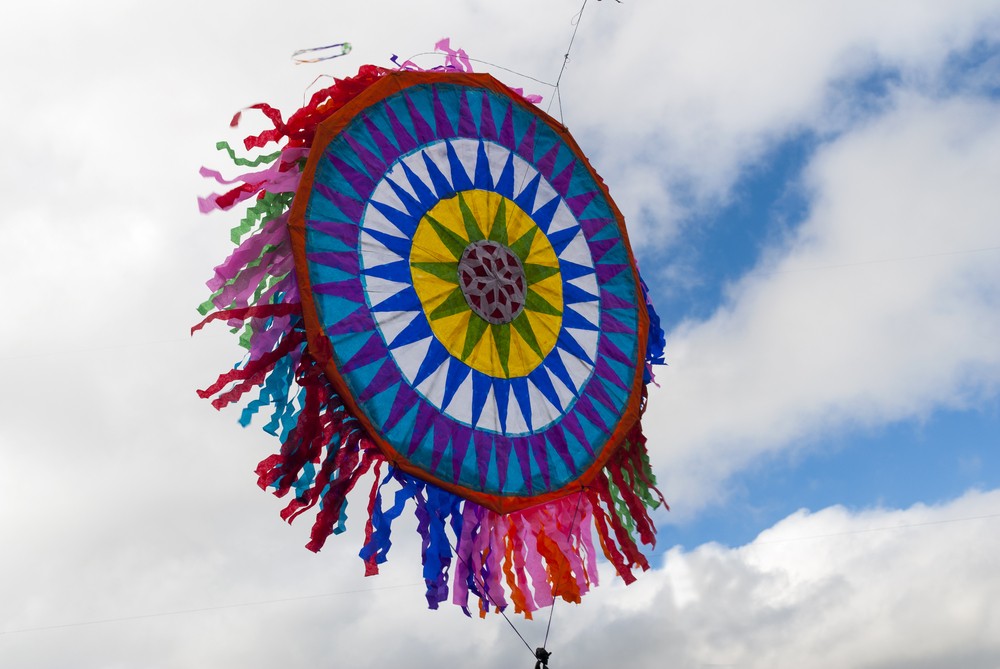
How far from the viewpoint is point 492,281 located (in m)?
7.22

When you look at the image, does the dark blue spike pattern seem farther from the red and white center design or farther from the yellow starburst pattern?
the red and white center design

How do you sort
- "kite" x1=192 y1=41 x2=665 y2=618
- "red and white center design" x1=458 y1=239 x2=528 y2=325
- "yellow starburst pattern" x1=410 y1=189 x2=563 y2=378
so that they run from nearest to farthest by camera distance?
1. "kite" x1=192 y1=41 x2=665 y2=618
2. "yellow starburst pattern" x1=410 y1=189 x2=563 y2=378
3. "red and white center design" x1=458 y1=239 x2=528 y2=325

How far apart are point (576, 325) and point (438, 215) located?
57.4 inches

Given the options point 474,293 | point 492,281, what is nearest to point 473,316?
point 474,293

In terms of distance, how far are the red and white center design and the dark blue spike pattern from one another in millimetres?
416

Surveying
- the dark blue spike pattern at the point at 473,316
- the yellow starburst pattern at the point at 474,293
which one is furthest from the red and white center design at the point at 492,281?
the dark blue spike pattern at the point at 473,316

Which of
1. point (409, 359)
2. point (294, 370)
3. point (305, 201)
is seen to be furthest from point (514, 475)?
point (305, 201)

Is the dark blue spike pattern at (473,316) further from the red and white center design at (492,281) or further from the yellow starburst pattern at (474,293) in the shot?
the red and white center design at (492,281)

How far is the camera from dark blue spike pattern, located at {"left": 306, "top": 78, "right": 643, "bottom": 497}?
6.35 metres

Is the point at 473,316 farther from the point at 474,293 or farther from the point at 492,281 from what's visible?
the point at 492,281

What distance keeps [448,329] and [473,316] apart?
27 cm

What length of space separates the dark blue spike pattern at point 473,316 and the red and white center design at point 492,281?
42 cm

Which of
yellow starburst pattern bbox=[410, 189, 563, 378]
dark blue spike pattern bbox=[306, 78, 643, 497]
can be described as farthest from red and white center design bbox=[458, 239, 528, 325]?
dark blue spike pattern bbox=[306, 78, 643, 497]

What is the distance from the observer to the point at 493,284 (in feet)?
23.7
